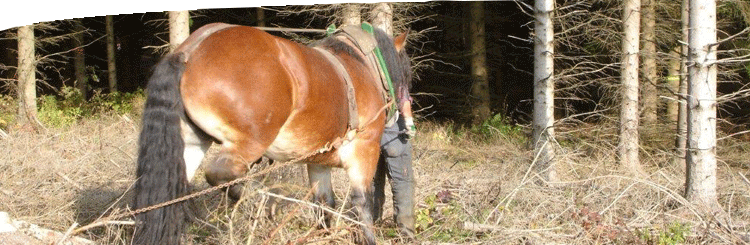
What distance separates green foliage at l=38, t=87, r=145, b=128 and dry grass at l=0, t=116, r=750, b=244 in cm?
516

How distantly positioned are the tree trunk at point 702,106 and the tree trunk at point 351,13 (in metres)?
4.92

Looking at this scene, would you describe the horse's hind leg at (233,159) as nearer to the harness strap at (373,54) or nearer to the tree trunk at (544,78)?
the harness strap at (373,54)

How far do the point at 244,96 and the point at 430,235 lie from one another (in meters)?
2.37

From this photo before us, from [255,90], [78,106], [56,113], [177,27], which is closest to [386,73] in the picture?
[255,90]

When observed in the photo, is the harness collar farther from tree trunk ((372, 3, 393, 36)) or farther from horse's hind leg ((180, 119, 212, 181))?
tree trunk ((372, 3, 393, 36))

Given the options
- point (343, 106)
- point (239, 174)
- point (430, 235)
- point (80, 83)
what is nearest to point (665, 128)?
point (430, 235)

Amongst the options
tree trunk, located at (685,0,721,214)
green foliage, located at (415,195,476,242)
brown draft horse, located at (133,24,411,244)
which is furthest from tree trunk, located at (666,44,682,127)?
brown draft horse, located at (133,24,411,244)

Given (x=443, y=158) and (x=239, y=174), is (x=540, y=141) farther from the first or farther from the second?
(x=239, y=174)

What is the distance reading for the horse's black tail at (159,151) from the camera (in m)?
4.49

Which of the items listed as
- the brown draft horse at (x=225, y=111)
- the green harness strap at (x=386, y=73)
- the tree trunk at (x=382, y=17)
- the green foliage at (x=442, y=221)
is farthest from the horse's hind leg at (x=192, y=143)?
the tree trunk at (x=382, y=17)

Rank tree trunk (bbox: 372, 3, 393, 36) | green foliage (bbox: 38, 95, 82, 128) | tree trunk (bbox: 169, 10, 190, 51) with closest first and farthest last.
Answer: tree trunk (bbox: 372, 3, 393, 36), tree trunk (bbox: 169, 10, 190, 51), green foliage (bbox: 38, 95, 82, 128)

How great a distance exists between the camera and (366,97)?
19.3ft

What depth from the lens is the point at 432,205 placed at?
6.68 metres

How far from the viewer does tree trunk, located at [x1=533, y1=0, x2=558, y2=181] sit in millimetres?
8688
